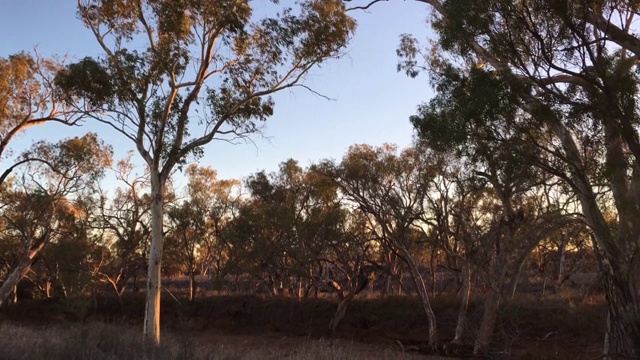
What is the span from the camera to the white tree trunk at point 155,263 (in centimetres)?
1418

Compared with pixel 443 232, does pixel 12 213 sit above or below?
above

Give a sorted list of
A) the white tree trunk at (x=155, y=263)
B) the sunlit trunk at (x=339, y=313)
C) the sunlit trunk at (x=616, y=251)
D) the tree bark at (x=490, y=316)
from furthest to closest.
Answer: the sunlit trunk at (x=339, y=313) < the tree bark at (x=490, y=316) < the white tree trunk at (x=155, y=263) < the sunlit trunk at (x=616, y=251)

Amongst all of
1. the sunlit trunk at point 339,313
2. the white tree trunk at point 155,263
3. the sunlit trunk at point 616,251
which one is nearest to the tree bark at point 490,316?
the sunlit trunk at point 616,251

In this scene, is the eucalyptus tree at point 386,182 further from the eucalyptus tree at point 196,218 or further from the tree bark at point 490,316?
the eucalyptus tree at point 196,218

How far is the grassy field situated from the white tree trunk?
0.50 metres

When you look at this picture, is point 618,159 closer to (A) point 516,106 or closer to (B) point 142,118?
(A) point 516,106

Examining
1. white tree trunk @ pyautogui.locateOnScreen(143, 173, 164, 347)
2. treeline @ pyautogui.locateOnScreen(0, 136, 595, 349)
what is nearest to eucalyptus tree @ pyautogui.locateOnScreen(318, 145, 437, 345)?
treeline @ pyautogui.locateOnScreen(0, 136, 595, 349)

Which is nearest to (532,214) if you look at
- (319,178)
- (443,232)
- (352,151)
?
(443,232)

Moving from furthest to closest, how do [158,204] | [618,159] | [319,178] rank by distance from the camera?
1. [319,178]
2. [158,204]
3. [618,159]

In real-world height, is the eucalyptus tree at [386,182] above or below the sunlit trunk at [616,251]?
above

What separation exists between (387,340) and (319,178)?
760cm

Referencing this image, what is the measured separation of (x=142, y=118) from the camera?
15.5 meters

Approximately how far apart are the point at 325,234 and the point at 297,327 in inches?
232

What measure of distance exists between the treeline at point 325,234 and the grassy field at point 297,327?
1097mm
